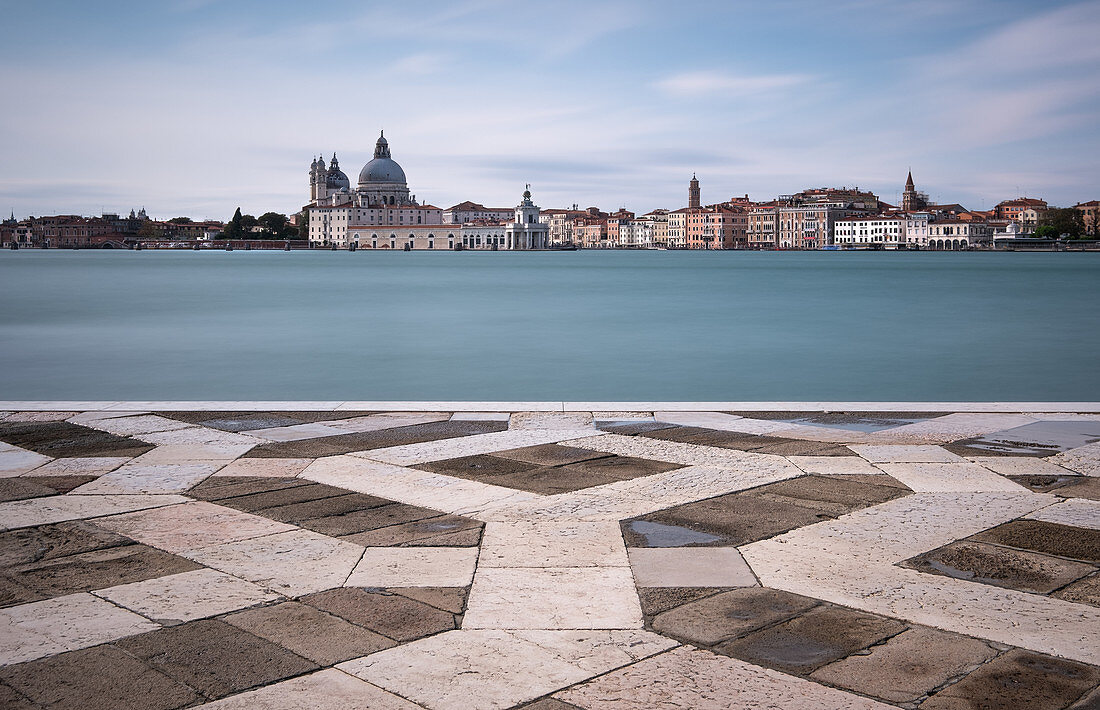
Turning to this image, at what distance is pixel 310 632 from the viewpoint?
118 inches

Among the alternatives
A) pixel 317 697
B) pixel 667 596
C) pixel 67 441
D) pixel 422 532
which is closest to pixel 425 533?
pixel 422 532

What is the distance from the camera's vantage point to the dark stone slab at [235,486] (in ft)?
15.3

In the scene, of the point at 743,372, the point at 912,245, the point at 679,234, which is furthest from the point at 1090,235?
the point at 743,372

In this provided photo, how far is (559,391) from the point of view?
12523 millimetres

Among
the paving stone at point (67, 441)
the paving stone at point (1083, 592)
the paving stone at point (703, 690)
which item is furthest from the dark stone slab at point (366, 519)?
the paving stone at point (1083, 592)

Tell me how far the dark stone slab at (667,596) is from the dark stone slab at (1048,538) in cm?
129

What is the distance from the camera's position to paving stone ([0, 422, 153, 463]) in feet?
18.6

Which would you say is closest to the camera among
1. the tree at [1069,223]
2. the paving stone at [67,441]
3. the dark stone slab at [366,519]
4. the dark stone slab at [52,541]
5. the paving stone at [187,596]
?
the paving stone at [187,596]

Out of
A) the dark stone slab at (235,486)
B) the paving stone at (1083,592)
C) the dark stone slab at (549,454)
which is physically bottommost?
the paving stone at (1083,592)

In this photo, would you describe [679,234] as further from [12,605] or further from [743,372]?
[12,605]

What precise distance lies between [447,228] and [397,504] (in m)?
154

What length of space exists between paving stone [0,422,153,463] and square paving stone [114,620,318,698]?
2891mm

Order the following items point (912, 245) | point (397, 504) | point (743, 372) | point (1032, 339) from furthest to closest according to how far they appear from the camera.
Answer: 1. point (912, 245)
2. point (1032, 339)
3. point (743, 372)
4. point (397, 504)

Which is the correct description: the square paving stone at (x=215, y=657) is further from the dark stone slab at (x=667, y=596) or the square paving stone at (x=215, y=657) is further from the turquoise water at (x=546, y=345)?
the turquoise water at (x=546, y=345)
